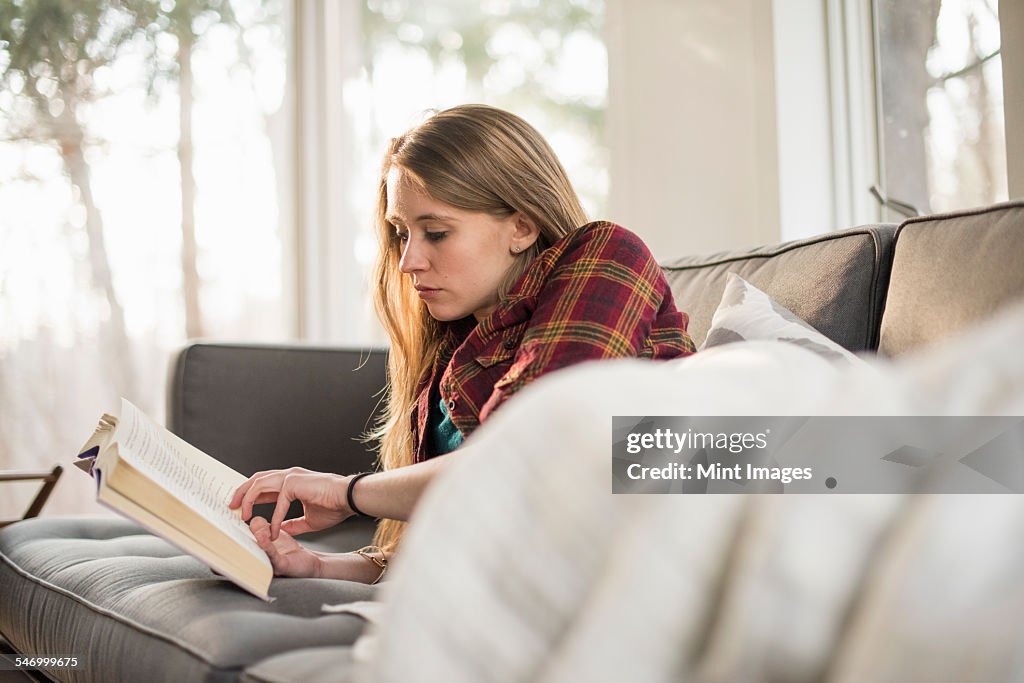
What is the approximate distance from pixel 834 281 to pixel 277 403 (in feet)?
3.44

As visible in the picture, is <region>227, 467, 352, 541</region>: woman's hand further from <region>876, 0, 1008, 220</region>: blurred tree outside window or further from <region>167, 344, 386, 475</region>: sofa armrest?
A: <region>876, 0, 1008, 220</region>: blurred tree outside window

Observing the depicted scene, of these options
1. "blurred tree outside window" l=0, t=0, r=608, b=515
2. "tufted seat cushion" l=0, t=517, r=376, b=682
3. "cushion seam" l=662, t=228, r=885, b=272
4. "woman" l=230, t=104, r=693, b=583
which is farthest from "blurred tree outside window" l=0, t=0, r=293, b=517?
"cushion seam" l=662, t=228, r=885, b=272

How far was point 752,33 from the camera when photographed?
89.4 inches

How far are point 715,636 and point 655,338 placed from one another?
719 millimetres

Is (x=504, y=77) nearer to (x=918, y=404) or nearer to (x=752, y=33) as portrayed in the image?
(x=752, y=33)

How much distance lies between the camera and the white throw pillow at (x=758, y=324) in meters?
1.19

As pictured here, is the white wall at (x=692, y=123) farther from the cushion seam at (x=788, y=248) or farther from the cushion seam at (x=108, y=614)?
the cushion seam at (x=108, y=614)

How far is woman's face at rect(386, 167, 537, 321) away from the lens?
136cm

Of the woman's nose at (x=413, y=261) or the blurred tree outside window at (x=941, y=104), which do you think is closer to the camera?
the woman's nose at (x=413, y=261)

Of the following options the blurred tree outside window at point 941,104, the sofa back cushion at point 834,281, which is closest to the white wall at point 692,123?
the blurred tree outside window at point 941,104

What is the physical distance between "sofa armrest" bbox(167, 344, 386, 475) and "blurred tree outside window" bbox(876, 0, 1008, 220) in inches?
46.6

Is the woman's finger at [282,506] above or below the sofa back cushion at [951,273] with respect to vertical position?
below

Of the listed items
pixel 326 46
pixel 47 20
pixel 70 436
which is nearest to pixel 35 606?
pixel 70 436

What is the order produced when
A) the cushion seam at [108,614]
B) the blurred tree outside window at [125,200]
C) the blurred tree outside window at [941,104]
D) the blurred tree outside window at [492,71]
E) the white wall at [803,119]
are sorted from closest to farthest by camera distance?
the cushion seam at [108,614] < the blurred tree outside window at [941,104] < the white wall at [803,119] < the blurred tree outside window at [125,200] < the blurred tree outside window at [492,71]
